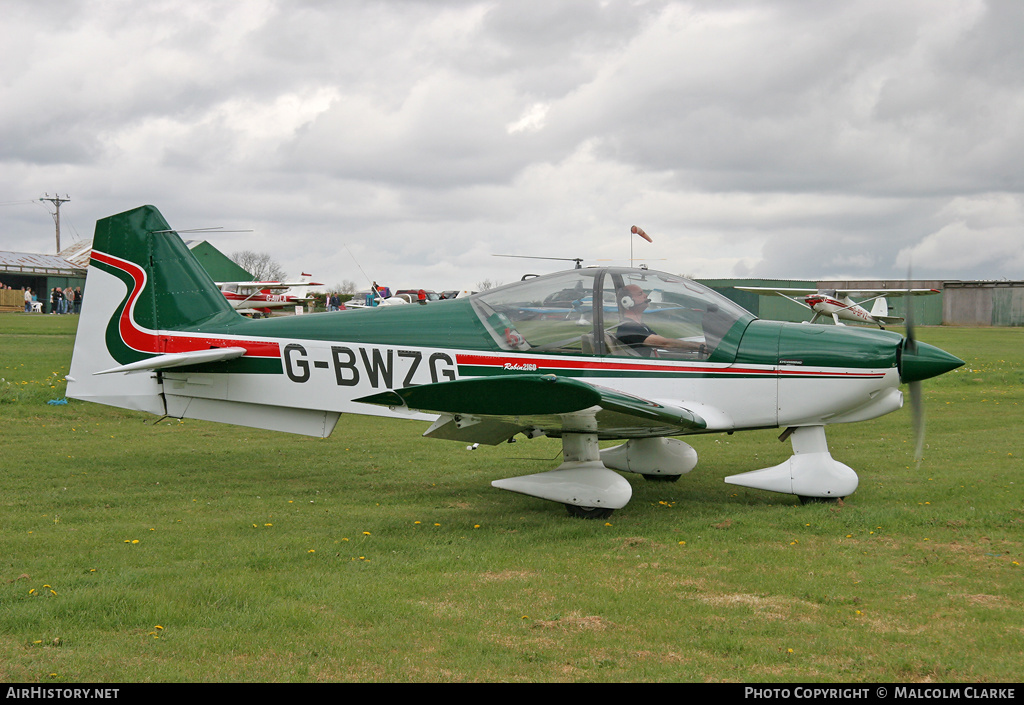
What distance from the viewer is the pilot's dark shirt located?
716cm

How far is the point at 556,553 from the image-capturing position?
596cm

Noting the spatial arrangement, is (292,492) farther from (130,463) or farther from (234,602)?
(234,602)

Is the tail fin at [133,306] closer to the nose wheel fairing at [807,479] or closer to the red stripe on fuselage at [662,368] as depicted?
the red stripe on fuselage at [662,368]

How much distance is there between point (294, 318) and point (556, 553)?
371cm

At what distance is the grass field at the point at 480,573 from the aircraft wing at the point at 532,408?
774mm

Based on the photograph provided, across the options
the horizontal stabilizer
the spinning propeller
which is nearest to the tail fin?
the horizontal stabilizer

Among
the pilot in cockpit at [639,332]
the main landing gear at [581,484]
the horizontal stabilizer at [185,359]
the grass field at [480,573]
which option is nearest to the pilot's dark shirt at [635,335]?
the pilot in cockpit at [639,332]

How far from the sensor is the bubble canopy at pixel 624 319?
23.5 feet

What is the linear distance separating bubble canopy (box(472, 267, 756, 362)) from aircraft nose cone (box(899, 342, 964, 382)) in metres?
1.30

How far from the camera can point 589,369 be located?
7.16 m

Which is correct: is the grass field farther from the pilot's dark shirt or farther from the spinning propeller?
the pilot's dark shirt

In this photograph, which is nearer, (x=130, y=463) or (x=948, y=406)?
(x=130, y=463)

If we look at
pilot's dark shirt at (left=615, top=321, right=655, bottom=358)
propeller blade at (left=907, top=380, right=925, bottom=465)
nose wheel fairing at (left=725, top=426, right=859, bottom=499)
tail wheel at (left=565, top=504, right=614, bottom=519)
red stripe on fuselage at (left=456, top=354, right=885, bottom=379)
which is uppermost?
pilot's dark shirt at (left=615, top=321, right=655, bottom=358)
